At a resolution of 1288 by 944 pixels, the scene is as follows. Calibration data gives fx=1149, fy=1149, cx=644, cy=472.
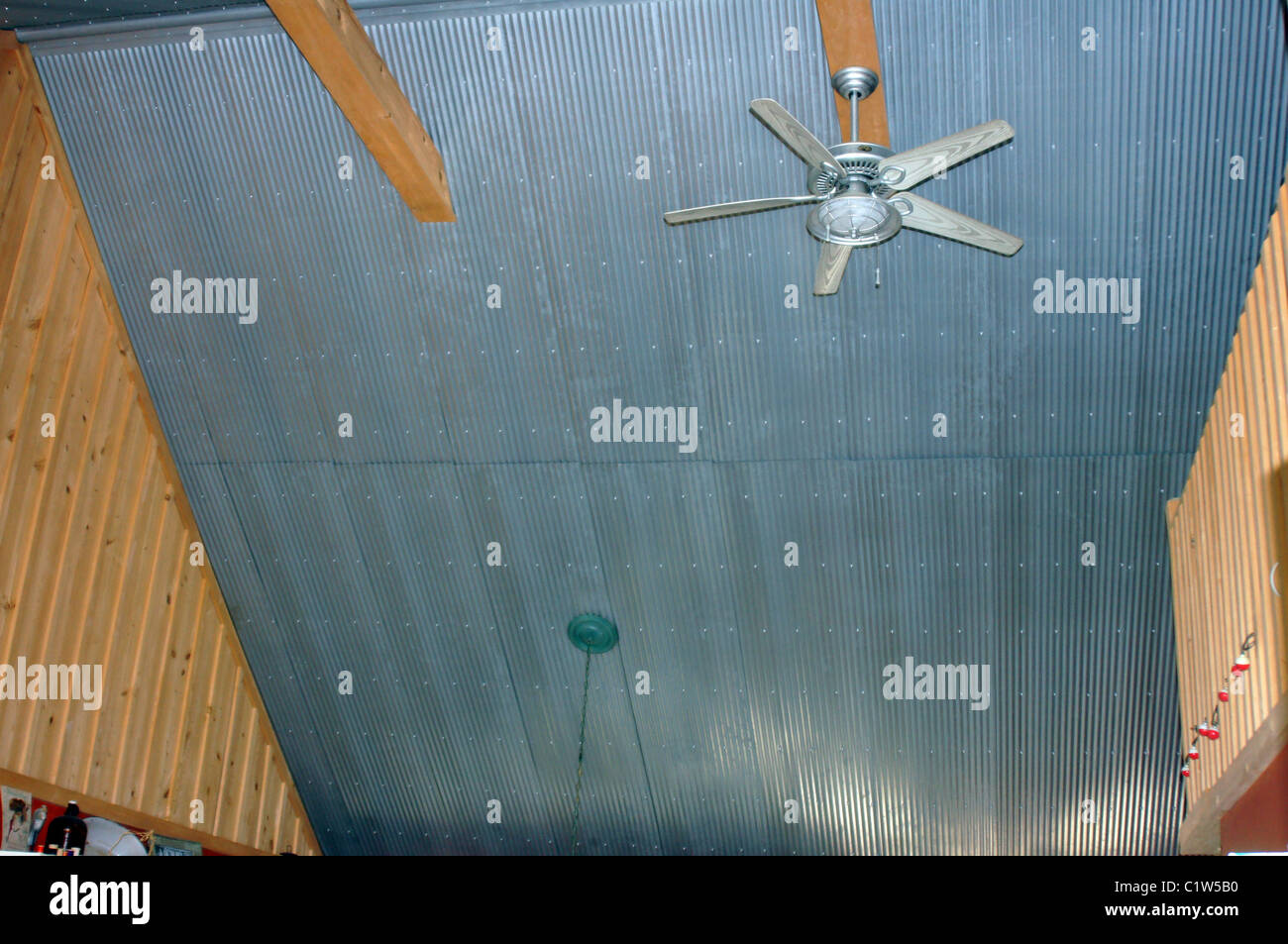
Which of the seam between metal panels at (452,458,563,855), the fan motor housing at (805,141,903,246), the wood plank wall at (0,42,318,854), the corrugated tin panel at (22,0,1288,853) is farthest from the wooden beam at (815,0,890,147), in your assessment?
the wood plank wall at (0,42,318,854)

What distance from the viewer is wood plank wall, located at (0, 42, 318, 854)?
17.8 feet

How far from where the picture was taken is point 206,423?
6465mm

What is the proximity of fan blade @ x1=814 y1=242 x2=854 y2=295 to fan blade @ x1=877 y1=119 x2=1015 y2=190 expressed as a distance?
41cm

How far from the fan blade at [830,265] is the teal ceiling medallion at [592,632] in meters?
2.67

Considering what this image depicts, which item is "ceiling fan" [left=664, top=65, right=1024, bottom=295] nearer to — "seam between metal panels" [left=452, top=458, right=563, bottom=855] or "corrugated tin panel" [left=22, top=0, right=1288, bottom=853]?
"corrugated tin panel" [left=22, top=0, right=1288, bottom=853]

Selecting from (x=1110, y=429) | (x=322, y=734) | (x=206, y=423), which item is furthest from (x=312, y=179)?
(x=1110, y=429)

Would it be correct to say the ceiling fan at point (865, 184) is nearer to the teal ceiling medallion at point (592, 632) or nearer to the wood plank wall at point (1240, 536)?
the wood plank wall at point (1240, 536)

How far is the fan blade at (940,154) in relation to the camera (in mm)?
4051

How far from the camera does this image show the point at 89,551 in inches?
234

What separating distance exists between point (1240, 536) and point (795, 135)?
2.65m

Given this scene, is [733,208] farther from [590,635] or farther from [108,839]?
[108,839]

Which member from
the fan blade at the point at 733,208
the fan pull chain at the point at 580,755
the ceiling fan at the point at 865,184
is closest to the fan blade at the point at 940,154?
the ceiling fan at the point at 865,184
